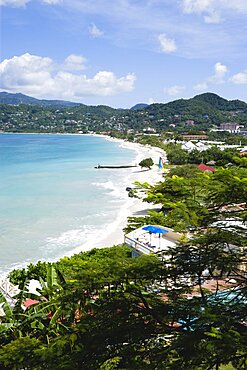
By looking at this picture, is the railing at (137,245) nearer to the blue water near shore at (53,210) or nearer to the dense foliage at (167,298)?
the blue water near shore at (53,210)

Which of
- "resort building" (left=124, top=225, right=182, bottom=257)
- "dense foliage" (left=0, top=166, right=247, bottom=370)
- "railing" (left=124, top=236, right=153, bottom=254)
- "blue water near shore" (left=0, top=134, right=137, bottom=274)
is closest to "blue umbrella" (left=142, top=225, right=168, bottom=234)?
"resort building" (left=124, top=225, right=182, bottom=257)

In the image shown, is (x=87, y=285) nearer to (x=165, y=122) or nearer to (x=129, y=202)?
(x=129, y=202)

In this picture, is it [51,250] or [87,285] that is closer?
[87,285]

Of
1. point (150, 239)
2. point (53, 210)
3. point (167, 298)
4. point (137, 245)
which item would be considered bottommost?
point (53, 210)

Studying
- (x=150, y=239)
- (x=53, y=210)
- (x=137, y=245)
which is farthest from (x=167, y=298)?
(x=53, y=210)

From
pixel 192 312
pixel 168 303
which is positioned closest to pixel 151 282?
pixel 168 303

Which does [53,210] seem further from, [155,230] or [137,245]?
[155,230]

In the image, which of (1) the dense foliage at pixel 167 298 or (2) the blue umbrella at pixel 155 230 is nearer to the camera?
(1) the dense foliage at pixel 167 298

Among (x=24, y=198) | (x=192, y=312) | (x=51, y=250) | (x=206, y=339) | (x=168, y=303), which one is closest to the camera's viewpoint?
(x=206, y=339)

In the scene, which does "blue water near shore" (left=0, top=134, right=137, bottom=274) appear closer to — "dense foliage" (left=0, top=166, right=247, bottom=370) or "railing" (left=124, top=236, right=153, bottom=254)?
"railing" (left=124, top=236, right=153, bottom=254)

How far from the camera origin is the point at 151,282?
175 inches

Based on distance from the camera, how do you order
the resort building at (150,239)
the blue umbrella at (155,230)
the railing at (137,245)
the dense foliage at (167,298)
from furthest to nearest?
the blue umbrella at (155,230) < the resort building at (150,239) < the railing at (137,245) < the dense foliage at (167,298)

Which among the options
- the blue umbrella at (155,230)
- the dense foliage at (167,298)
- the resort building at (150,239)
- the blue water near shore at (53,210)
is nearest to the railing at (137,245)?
the resort building at (150,239)

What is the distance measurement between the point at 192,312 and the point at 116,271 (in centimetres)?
92
